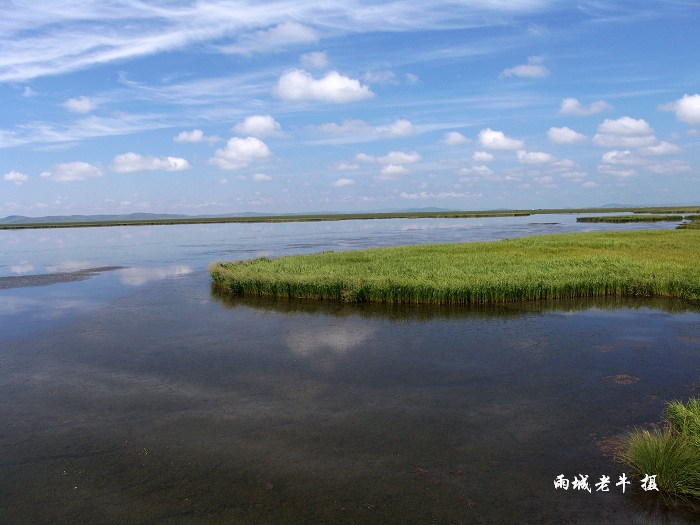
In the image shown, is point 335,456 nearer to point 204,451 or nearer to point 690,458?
point 204,451

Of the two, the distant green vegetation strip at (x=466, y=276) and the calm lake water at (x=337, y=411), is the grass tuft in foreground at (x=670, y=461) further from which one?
the distant green vegetation strip at (x=466, y=276)

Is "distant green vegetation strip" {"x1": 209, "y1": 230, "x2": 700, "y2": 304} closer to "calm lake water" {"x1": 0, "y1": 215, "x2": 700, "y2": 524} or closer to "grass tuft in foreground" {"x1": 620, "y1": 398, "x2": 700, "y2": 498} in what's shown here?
"calm lake water" {"x1": 0, "y1": 215, "x2": 700, "y2": 524}

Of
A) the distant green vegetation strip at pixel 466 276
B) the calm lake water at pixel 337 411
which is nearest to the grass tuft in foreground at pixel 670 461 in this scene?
the calm lake water at pixel 337 411

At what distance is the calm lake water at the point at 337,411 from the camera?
7773 millimetres

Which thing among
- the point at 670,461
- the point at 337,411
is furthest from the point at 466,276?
the point at 670,461

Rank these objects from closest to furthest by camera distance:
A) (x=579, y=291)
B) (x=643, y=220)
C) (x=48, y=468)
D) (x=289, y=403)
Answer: (x=48, y=468) → (x=289, y=403) → (x=579, y=291) → (x=643, y=220)

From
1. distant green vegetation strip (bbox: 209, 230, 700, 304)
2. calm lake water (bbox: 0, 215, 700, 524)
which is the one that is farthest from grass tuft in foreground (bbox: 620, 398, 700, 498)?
distant green vegetation strip (bbox: 209, 230, 700, 304)

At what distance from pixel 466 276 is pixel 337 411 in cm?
1384

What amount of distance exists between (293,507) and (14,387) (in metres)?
9.11

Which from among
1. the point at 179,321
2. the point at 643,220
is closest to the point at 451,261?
the point at 179,321

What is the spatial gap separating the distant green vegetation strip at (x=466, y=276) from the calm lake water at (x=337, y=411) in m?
1.46

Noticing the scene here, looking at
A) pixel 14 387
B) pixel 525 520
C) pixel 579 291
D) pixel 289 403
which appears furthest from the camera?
pixel 579 291

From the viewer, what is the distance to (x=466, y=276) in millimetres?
23422

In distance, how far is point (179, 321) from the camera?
65.2ft
